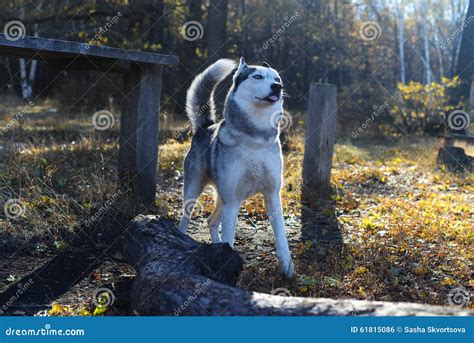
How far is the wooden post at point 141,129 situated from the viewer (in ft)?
18.9

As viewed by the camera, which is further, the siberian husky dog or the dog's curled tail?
the dog's curled tail

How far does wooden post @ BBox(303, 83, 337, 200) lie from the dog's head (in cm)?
271

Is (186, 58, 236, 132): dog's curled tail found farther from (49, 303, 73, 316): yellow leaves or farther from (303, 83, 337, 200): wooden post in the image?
(303, 83, 337, 200): wooden post

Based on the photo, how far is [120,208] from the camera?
5.50 meters

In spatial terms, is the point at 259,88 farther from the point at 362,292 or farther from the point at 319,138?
the point at 319,138

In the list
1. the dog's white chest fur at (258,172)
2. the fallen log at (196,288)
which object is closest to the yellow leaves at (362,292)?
the fallen log at (196,288)

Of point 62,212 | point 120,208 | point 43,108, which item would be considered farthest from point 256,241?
point 43,108

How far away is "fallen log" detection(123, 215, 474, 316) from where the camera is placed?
2627mm

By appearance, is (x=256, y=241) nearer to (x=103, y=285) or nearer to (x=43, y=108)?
(x=103, y=285)

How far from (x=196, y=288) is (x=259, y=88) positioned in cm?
157

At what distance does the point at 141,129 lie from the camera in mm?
5789

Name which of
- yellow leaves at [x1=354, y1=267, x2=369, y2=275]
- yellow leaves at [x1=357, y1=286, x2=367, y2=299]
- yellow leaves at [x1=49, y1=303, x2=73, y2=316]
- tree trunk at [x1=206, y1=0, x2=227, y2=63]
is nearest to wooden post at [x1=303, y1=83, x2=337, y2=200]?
yellow leaves at [x1=354, y1=267, x2=369, y2=275]

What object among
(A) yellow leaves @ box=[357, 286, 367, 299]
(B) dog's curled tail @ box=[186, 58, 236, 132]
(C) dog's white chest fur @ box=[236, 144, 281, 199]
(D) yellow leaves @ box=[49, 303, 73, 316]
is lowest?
(D) yellow leaves @ box=[49, 303, 73, 316]

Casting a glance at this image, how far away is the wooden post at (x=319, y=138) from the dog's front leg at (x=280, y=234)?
247cm
